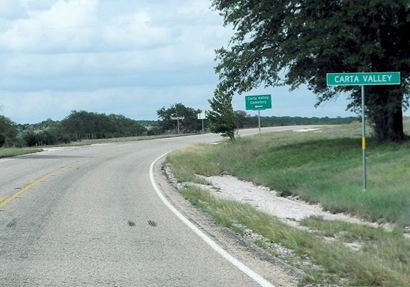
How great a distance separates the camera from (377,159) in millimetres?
21109

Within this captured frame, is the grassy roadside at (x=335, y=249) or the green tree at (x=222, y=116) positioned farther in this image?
the green tree at (x=222, y=116)

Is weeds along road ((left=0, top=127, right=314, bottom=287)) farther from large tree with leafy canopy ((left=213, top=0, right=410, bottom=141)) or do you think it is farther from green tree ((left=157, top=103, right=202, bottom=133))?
green tree ((left=157, top=103, right=202, bottom=133))

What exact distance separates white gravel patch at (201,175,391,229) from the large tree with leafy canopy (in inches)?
234

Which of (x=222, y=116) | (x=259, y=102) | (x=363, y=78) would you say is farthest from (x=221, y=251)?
(x=222, y=116)

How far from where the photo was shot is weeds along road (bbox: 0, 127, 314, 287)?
774 centimetres

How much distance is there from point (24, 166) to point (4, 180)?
272 inches

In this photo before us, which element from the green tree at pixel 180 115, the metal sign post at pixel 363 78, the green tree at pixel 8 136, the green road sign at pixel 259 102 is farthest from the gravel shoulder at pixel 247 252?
the green tree at pixel 180 115

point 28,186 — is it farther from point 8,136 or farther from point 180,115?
point 180,115

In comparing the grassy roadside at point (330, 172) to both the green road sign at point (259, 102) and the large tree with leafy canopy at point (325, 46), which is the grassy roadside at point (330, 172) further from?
the green road sign at point (259, 102)

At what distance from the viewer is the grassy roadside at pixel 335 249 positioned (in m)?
7.39

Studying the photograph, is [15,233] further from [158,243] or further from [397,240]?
[397,240]

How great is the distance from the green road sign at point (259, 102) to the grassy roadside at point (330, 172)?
7775 mm

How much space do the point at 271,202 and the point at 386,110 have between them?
955cm

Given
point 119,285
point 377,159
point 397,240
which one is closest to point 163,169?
point 377,159
